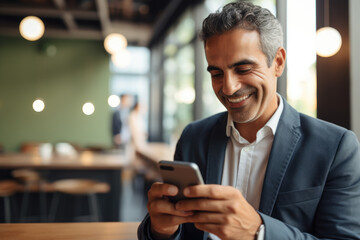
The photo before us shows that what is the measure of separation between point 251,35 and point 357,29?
90 centimetres

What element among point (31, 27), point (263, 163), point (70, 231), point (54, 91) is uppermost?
point (31, 27)

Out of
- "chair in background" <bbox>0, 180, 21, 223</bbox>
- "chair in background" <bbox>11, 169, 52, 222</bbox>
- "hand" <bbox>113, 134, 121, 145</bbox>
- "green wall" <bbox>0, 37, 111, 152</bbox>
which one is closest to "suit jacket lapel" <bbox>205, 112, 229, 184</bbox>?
"chair in background" <bbox>0, 180, 21, 223</bbox>

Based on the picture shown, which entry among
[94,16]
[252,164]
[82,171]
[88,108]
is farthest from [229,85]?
[94,16]

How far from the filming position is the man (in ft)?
3.25

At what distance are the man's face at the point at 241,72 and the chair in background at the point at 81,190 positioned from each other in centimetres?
287

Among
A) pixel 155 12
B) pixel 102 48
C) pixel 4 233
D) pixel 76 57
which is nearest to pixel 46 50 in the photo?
pixel 76 57

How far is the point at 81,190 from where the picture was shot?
11.9 feet

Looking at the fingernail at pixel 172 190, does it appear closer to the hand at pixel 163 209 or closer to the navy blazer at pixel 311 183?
the hand at pixel 163 209

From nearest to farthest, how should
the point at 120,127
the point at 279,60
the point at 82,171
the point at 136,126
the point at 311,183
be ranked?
1. the point at 311,183
2. the point at 279,60
3. the point at 82,171
4. the point at 136,126
5. the point at 120,127

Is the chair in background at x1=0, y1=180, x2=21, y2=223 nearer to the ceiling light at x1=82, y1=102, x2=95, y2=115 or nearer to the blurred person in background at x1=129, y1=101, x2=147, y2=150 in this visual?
the blurred person in background at x1=129, y1=101, x2=147, y2=150

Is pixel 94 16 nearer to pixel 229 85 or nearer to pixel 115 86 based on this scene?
pixel 115 86

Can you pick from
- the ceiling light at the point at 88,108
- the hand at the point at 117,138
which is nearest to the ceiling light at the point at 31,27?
the ceiling light at the point at 88,108

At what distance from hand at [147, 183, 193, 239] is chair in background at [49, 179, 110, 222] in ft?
9.19

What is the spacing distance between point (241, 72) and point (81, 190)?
2.99m
